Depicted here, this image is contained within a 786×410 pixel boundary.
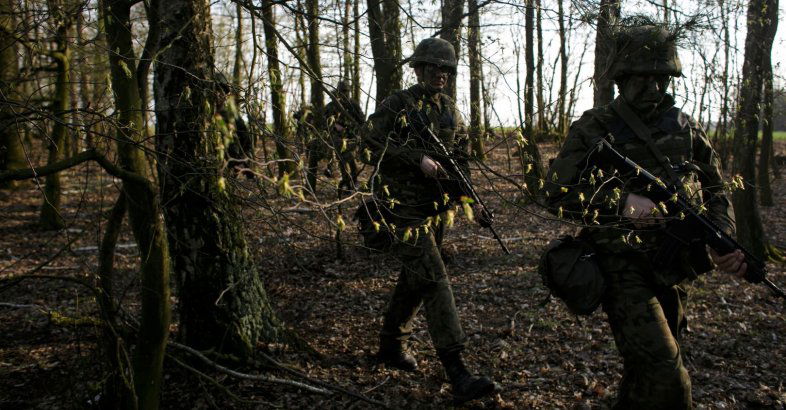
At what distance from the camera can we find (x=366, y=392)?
4078mm

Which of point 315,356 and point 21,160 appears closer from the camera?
point 315,356

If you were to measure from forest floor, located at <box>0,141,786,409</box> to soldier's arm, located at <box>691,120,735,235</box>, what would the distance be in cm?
119

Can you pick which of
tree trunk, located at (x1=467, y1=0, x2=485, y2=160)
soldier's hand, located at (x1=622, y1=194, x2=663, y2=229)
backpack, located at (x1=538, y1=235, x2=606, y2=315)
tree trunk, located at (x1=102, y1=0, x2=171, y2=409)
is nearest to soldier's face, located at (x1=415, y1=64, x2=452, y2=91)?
tree trunk, located at (x1=467, y1=0, x2=485, y2=160)

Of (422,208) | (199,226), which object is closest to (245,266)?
(199,226)

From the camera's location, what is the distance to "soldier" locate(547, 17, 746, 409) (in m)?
3.17

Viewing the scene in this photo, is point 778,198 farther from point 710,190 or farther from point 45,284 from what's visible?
point 45,284

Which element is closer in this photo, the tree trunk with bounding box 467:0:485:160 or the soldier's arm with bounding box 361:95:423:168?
the tree trunk with bounding box 467:0:485:160

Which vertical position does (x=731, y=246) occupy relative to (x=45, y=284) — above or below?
above

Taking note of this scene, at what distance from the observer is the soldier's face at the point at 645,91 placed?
3.50 m

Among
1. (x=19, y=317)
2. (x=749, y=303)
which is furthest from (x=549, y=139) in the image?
(x=19, y=317)

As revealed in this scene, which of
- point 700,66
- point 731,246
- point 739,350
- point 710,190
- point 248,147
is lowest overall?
point 739,350

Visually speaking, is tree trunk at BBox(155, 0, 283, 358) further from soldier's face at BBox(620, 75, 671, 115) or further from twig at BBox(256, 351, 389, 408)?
soldier's face at BBox(620, 75, 671, 115)

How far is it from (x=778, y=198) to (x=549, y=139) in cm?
977

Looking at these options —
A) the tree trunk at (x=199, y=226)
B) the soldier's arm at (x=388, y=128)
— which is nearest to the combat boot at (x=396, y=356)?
the tree trunk at (x=199, y=226)
